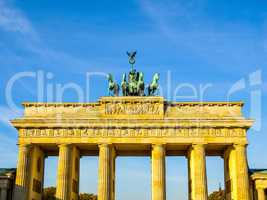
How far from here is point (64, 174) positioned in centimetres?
4462

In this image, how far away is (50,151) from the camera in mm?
51406

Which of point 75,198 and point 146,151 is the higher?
point 146,151

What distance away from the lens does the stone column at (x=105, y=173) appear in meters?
44.0

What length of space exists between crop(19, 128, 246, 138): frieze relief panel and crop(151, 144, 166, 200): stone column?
5.71 ft

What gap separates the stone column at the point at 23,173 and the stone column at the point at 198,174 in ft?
59.6

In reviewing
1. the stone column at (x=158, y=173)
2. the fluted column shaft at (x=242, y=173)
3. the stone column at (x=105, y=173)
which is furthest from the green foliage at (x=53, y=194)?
the fluted column shaft at (x=242, y=173)

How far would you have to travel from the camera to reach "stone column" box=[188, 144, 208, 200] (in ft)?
143

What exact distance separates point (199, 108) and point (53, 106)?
16885mm

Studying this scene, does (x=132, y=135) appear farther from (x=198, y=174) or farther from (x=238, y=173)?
(x=238, y=173)

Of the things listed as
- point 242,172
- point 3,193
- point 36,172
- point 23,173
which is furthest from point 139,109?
point 3,193

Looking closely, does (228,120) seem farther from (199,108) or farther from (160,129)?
(160,129)

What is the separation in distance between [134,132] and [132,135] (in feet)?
1.36

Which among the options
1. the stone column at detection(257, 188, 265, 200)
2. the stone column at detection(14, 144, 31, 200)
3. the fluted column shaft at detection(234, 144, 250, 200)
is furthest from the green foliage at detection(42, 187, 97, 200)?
the stone column at detection(257, 188, 265, 200)

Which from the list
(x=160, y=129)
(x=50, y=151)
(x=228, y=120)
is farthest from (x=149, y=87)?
(x=50, y=151)
